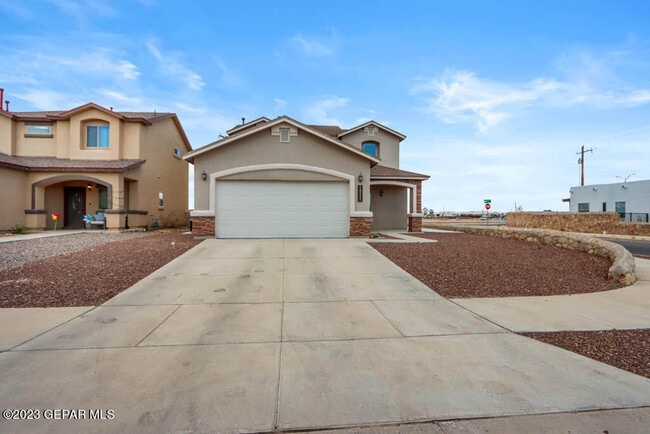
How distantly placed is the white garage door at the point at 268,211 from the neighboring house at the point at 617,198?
95.2 feet

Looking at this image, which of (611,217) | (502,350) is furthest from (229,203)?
(611,217)

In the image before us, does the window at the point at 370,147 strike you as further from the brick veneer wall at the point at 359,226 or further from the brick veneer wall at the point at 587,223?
the brick veneer wall at the point at 587,223

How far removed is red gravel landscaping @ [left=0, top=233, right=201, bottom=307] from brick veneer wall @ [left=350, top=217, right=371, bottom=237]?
655 centimetres

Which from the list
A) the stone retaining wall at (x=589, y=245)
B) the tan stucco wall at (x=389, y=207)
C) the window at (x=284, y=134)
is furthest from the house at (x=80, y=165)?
the stone retaining wall at (x=589, y=245)

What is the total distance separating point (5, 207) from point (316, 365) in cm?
1926

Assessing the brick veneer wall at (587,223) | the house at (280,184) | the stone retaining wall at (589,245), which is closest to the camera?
the stone retaining wall at (589,245)

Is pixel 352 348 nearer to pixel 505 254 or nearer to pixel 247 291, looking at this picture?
pixel 247 291

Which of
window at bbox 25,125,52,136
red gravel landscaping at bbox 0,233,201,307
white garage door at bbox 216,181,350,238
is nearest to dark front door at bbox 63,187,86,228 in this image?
window at bbox 25,125,52,136

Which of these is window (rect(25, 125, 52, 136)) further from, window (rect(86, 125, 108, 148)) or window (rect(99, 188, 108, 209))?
window (rect(99, 188, 108, 209))

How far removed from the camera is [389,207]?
18.5 m

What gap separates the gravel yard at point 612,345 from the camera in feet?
11.1

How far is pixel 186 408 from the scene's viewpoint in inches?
101

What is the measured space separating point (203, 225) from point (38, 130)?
1403 cm

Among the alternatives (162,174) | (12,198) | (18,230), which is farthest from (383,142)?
(12,198)
